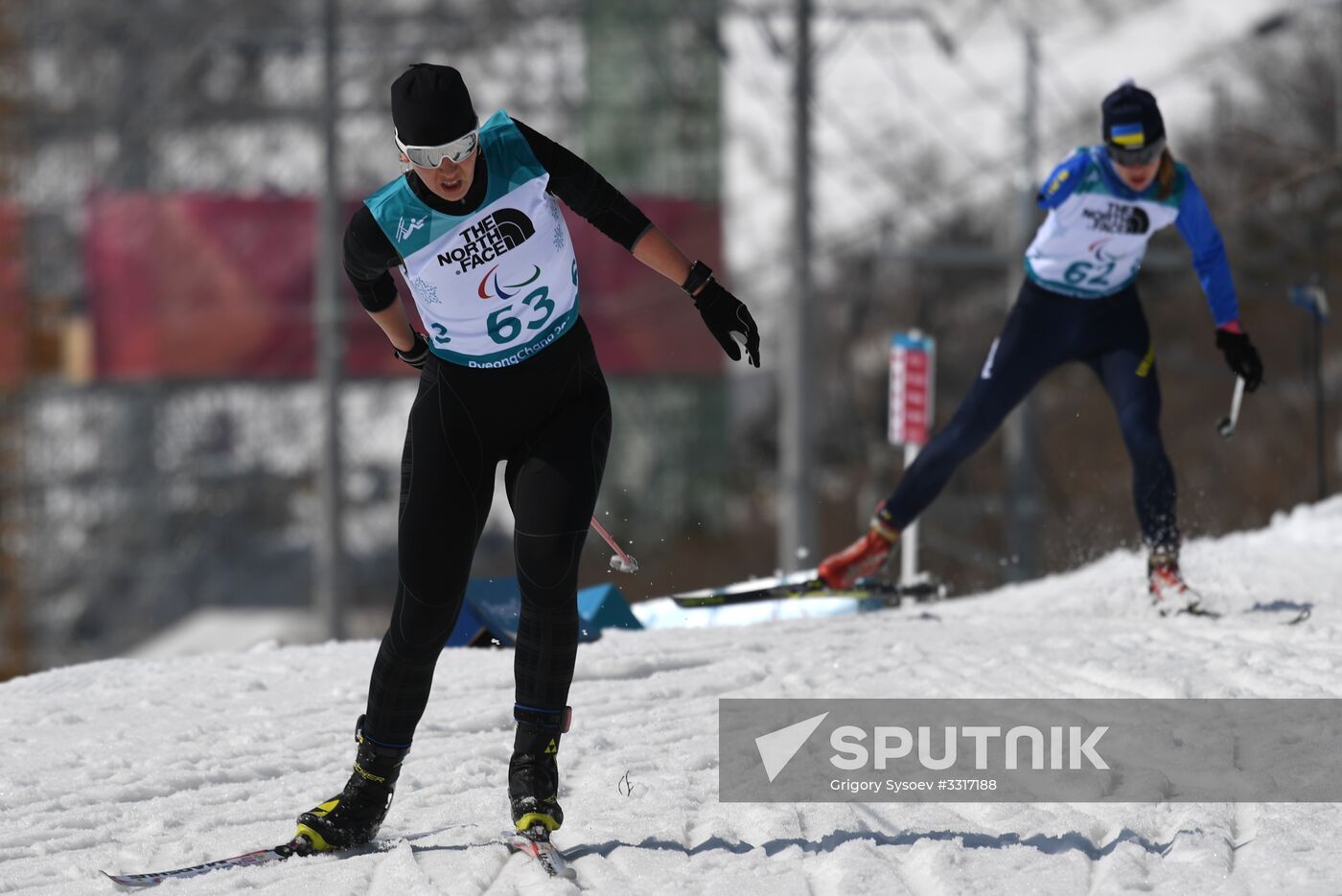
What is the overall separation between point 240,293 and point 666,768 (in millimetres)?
30738

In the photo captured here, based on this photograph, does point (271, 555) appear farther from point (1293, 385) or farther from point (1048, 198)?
point (1048, 198)

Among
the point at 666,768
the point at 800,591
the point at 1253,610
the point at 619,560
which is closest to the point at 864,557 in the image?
the point at 800,591

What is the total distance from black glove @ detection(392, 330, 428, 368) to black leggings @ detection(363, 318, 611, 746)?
0.38 m

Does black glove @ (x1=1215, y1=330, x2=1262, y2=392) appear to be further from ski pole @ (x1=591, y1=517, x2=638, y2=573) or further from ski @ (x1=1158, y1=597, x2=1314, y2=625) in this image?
ski pole @ (x1=591, y1=517, x2=638, y2=573)

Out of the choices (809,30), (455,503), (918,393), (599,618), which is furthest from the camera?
(809,30)

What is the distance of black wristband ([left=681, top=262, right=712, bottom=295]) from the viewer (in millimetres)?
3650

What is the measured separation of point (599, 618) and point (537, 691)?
356 cm

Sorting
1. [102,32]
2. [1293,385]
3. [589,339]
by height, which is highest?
[102,32]

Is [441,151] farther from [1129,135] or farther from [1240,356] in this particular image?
[1240,356]

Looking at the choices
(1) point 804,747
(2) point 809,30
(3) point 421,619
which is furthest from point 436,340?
(2) point 809,30

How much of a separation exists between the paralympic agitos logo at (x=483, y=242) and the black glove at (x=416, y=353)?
565 millimetres

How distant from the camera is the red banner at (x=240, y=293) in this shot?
32125mm

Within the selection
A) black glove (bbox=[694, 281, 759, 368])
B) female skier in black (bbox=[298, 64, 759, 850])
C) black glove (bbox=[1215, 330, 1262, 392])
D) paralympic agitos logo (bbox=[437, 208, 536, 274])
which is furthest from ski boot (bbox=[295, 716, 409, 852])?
black glove (bbox=[1215, 330, 1262, 392])

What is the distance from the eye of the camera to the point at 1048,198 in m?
5.92
